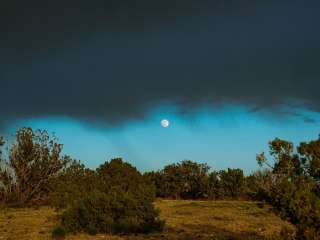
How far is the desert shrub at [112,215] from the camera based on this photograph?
927 inches

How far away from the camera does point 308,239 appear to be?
12.0 metres

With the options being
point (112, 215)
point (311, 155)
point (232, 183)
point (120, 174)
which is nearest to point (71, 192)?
point (112, 215)

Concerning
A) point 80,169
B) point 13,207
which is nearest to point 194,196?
point 80,169

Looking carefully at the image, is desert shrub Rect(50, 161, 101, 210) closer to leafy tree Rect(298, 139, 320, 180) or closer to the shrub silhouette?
the shrub silhouette

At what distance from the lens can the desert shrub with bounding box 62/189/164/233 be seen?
2355cm

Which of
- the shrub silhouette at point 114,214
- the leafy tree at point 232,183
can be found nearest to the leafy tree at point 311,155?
the shrub silhouette at point 114,214

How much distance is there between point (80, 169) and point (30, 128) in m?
6.93

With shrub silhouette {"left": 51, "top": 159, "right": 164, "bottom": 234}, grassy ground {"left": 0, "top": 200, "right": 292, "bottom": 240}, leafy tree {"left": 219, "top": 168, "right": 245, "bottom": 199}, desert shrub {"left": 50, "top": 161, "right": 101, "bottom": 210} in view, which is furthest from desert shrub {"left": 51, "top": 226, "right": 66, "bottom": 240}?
leafy tree {"left": 219, "top": 168, "right": 245, "bottom": 199}

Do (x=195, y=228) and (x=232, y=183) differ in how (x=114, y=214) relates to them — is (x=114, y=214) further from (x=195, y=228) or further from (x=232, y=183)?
(x=232, y=183)

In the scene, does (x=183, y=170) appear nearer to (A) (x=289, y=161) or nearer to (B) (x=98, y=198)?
(A) (x=289, y=161)

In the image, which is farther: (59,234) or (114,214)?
(114,214)

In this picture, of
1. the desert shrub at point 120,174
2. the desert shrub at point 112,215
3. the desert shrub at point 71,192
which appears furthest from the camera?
the desert shrub at point 120,174

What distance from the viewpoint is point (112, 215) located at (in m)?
24.8

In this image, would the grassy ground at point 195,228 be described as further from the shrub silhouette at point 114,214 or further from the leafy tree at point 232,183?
the leafy tree at point 232,183
